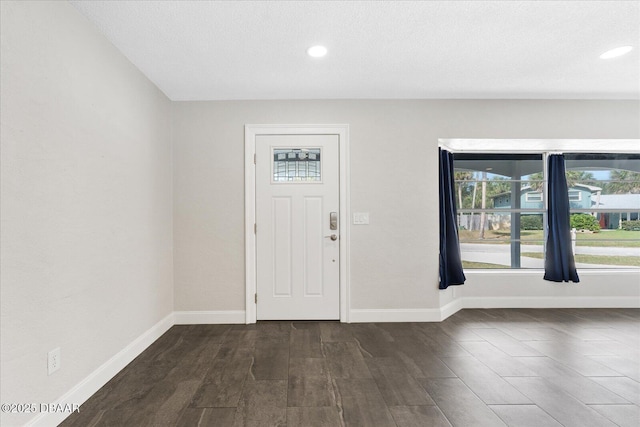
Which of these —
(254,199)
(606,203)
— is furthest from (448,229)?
(606,203)

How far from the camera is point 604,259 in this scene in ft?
14.8

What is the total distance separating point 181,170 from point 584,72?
4.04 metres

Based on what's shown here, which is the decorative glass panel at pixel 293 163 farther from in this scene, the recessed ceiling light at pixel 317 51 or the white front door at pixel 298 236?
the recessed ceiling light at pixel 317 51

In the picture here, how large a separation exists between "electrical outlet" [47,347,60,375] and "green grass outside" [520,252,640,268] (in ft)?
16.1

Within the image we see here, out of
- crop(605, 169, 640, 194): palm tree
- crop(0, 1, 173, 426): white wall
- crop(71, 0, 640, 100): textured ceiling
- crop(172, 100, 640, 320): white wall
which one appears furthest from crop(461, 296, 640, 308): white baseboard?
crop(0, 1, 173, 426): white wall

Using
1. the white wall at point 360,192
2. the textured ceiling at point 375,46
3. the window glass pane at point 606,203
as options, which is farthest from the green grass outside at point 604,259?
the textured ceiling at point 375,46

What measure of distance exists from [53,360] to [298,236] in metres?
2.28

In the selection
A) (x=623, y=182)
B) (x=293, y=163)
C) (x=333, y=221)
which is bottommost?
(x=333, y=221)

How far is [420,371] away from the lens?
2.46 m

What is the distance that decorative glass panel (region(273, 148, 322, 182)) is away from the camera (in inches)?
146

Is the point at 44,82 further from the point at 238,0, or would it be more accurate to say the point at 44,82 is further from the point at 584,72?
the point at 584,72

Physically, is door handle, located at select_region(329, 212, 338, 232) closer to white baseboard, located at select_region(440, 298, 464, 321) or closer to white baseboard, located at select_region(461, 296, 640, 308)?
white baseboard, located at select_region(440, 298, 464, 321)

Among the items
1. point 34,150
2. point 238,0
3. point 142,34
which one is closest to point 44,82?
point 34,150

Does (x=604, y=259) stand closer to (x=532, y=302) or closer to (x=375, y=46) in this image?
(x=532, y=302)
